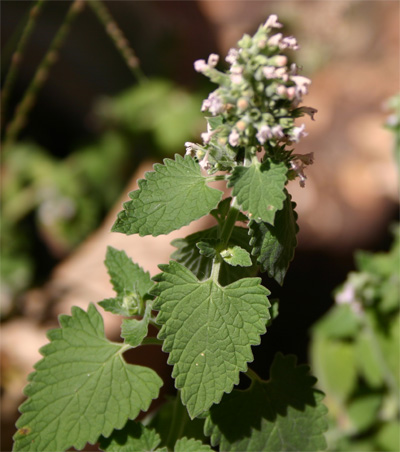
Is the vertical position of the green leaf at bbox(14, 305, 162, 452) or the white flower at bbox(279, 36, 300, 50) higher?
the white flower at bbox(279, 36, 300, 50)

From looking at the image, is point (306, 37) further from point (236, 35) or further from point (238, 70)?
point (238, 70)

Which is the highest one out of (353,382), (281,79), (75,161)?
(75,161)

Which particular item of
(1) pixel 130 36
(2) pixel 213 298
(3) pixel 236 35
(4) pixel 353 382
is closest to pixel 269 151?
(2) pixel 213 298

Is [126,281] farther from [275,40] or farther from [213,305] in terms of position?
[275,40]

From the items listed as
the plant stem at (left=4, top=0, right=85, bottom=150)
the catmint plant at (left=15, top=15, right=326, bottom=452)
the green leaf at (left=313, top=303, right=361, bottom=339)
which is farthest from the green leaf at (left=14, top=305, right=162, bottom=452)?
the green leaf at (left=313, top=303, right=361, bottom=339)

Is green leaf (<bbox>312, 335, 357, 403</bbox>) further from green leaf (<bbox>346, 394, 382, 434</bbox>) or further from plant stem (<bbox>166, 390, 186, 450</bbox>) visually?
plant stem (<bbox>166, 390, 186, 450</bbox>)

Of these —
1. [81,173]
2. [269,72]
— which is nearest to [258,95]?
[269,72]
